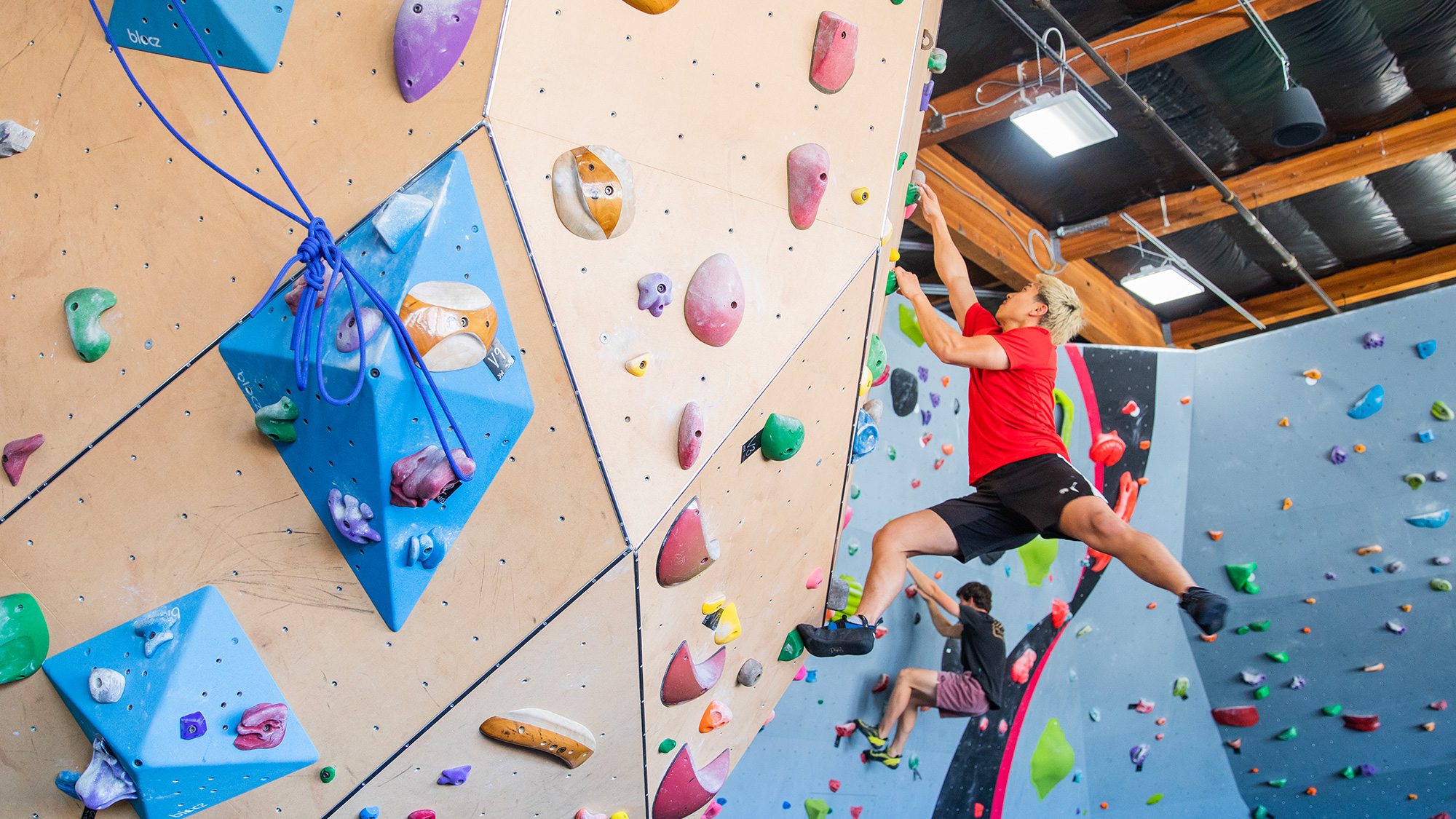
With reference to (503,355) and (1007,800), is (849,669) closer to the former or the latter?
(1007,800)

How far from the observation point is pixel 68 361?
64.2 inches

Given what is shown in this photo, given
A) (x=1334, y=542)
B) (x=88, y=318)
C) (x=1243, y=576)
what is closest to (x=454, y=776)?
(x=88, y=318)

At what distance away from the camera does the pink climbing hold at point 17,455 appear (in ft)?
5.27

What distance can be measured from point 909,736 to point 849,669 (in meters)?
0.52

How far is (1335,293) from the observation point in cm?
629

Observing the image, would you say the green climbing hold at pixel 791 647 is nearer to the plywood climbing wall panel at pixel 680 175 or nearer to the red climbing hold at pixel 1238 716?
the plywood climbing wall panel at pixel 680 175

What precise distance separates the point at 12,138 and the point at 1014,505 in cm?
241

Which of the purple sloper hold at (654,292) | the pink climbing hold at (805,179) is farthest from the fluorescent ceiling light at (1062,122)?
the purple sloper hold at (654,292)

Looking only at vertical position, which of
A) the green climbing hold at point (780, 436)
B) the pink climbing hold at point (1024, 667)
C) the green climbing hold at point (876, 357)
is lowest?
the pink climbing hold at point (1024, 667)

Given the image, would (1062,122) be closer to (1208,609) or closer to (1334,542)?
(1208,609)

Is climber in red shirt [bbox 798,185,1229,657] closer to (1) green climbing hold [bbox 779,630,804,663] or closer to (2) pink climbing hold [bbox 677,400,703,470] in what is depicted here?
(1) green climbing hold [bbox 779,630,804,663]

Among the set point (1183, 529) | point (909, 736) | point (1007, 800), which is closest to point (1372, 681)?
point (1183, 529)

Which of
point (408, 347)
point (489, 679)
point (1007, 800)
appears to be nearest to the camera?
point (408, 347)

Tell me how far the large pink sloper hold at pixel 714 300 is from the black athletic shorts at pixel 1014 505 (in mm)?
1081
